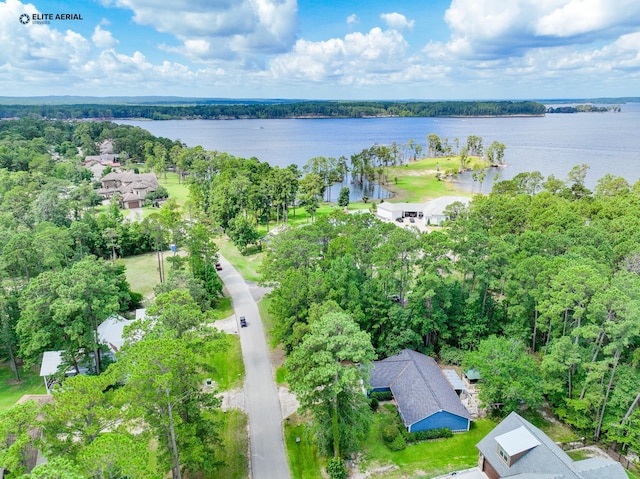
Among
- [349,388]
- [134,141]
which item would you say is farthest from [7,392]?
[134,141]

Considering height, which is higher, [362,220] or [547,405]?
[362,220]

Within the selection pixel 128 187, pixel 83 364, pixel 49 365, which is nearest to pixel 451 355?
pixel 83 364

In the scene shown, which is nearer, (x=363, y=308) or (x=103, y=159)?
(x=363, y=308)

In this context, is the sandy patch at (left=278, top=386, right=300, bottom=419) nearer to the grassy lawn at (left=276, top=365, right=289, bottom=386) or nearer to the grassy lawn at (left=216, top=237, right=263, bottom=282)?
the grassy lawn at (left=276, top=365, right=289, bottom=386)

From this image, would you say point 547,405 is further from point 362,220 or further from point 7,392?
point 7,392

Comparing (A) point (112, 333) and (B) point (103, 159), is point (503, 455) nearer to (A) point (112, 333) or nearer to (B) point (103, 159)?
(A) point (112, 333)

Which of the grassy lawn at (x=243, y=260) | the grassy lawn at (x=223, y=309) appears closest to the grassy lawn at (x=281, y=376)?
the grassy lawn at (x=223, y=309)
